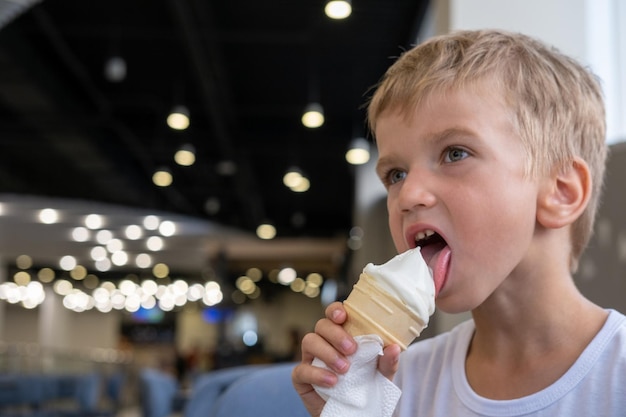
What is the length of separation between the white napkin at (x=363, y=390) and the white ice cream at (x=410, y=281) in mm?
62

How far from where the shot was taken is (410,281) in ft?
3.13

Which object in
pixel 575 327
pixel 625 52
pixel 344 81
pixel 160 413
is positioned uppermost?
pixel 344 81

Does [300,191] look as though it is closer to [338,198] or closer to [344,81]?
[338,198]

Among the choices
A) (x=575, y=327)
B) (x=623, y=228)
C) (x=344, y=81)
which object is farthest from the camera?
(x=344, y=81)

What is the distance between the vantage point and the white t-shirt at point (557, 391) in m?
1.02

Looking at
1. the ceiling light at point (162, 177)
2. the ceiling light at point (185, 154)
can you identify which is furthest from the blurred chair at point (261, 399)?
the ceiling light at point (162, 177)

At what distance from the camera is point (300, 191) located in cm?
1764

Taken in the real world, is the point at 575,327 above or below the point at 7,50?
below

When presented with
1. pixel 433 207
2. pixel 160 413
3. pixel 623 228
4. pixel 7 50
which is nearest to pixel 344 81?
pixel 7 50

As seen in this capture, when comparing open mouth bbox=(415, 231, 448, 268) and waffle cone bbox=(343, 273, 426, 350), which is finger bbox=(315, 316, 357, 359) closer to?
waffle cone bbox=(343, 273, 426, 350)

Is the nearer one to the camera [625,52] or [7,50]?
[625,52]

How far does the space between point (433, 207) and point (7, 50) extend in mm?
8444

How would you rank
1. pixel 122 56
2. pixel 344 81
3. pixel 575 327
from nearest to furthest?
pixel 575 327, pixel 122 56, pixel 344 81

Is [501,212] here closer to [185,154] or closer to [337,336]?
[337,336]
